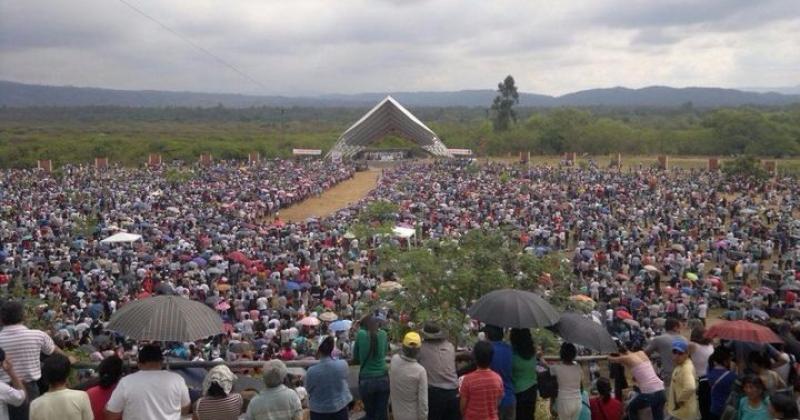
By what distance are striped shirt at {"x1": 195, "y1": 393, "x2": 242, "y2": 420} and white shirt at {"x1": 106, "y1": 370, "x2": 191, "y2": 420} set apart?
0.36 ft

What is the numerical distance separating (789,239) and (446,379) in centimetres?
1846

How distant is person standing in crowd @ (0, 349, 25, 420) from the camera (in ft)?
12.3

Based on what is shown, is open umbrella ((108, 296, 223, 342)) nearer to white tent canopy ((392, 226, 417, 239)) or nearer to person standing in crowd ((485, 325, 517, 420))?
person standing in crowd ((485, 325, 517, 420))

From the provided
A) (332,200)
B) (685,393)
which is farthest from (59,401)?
(332,200)

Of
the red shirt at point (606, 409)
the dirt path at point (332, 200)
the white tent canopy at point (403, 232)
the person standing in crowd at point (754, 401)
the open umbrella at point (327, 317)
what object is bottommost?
the dirt path at point (332, 200)

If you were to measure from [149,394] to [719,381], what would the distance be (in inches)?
136

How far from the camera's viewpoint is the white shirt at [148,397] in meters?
3.56

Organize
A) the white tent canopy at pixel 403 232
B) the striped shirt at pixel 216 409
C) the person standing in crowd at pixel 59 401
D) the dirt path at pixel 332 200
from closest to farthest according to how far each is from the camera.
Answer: the person standing in crowd at pixel 59 401, the striped shirt at pixel 216 409, the white tent canopy at pixel 403 232, the dirt path at pixel 332 200

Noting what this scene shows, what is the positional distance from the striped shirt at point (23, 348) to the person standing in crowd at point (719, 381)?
4106mm

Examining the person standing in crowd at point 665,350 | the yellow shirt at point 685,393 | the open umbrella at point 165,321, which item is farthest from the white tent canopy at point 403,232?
the open umbrella at point 165,321

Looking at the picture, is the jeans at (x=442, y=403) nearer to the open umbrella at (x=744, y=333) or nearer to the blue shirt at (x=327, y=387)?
the blue shirt at (x=327, y=387)

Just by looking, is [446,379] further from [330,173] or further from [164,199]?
[330,173]

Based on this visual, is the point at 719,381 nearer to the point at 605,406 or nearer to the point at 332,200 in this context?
the point at 605,406

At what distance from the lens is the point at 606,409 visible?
477cm
